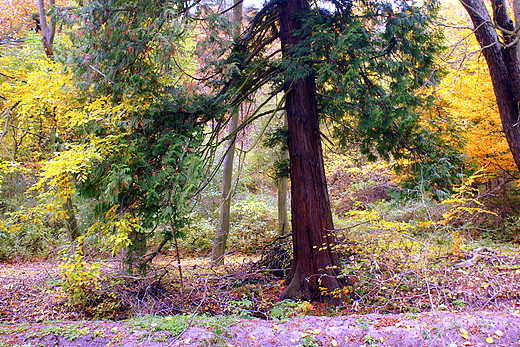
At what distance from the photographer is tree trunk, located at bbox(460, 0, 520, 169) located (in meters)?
5.52

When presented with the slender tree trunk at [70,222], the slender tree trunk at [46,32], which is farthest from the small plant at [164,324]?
the slender tree trunk at [46,32]

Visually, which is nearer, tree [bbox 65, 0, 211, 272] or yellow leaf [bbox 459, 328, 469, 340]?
yellow leaf [bbox 459, 328, 469, 340]

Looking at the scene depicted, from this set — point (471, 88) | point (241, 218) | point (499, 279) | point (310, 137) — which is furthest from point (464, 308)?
point (241, 218)

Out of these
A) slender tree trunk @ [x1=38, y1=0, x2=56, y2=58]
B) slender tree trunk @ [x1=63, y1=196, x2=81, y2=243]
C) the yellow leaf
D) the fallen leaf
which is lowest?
the yellow leaf

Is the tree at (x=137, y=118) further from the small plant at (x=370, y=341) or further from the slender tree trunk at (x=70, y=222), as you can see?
the small plant at (x=370, y=341)

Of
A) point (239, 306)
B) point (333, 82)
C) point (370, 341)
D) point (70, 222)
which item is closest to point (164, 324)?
point (239, 306)

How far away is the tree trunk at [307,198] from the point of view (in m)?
5.97

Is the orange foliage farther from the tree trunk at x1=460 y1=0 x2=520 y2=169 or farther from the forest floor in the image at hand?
the forest floor

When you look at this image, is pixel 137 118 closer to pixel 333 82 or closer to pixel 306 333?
pixel 333 82

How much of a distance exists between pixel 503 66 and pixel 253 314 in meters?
5.68

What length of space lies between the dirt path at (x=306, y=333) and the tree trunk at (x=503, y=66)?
10.6ft

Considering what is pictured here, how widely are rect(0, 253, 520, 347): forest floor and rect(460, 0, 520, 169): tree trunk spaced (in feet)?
7.13

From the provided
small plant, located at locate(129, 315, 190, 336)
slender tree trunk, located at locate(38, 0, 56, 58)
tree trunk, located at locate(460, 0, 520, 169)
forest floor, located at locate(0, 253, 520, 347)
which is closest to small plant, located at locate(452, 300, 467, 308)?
forest floor, located at locate(0, 253, 520, 347)

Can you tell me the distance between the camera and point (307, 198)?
6.13 metres
